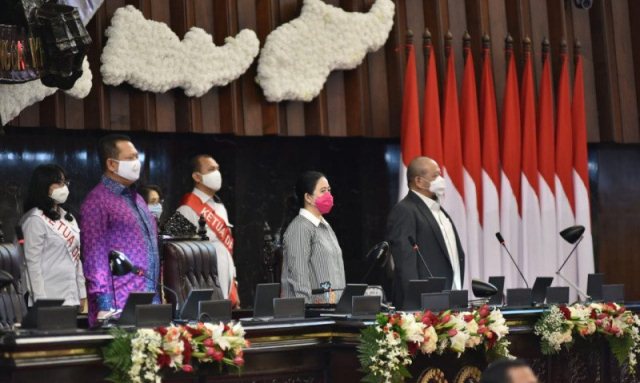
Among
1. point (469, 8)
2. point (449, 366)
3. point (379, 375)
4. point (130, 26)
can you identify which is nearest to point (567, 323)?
point (449, 366)

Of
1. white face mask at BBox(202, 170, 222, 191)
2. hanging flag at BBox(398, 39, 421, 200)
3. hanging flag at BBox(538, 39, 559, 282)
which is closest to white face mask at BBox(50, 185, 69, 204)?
white face mask at BBox(202, 170, 222, 191)

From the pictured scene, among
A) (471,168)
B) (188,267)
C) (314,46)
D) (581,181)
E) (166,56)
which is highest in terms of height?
(314,46)

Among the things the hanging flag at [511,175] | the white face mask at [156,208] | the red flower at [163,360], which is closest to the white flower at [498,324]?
the red flower at [163,360]

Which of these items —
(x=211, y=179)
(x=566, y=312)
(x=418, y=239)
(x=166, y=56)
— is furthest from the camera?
(x=166, y=56)

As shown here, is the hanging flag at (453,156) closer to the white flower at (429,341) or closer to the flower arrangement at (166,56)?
the flower arrangement at (166,56)

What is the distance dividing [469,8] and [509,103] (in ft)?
2.58

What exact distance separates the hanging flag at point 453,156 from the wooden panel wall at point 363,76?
9.9 inches

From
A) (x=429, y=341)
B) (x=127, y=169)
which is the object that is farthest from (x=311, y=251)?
(x=429, y=341)

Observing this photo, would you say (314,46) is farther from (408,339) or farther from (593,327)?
(408,339)

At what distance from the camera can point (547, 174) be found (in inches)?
333

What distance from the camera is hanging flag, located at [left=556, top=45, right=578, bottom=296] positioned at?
8.49 meters

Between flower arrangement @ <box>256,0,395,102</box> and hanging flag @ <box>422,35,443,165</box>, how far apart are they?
1.41 ft

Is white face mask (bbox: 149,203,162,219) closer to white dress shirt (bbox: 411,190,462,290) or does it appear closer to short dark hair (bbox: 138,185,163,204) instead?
short dark hair (bbox: 138,185,163,204)

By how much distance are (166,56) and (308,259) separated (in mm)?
1966
